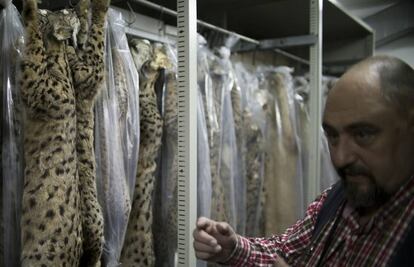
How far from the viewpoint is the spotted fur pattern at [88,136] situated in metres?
1.03

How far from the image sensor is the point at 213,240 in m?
1.00

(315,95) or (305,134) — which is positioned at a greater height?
(315,95)

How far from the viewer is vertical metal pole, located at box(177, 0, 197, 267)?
1.16m

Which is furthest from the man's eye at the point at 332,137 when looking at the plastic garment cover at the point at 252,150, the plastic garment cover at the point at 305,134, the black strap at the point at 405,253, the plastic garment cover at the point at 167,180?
the plastic garment cover at the point at 305,134

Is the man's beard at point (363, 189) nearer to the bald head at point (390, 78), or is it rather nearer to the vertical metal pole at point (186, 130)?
the bald head at point (390, 78)

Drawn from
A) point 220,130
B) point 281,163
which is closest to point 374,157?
point 220,130

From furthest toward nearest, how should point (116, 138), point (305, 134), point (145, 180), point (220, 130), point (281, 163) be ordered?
point (305, 134) < point (281, 163) < point (220, 130) < point (145, 180) < point (116, 138)

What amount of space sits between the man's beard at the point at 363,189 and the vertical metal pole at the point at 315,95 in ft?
3.28

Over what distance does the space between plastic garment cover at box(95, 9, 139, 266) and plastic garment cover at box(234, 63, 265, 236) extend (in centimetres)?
67

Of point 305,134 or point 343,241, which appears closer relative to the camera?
point 343,241

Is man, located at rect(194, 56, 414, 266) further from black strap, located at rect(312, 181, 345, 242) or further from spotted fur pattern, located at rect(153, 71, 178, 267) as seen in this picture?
spotted fur pattern, located at rect(153, 71, 178, 267)

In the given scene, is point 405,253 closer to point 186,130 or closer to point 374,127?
point 374,127

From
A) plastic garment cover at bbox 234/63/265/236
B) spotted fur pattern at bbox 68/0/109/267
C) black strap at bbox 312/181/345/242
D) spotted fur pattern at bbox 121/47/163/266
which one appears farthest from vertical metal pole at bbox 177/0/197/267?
plastic garment cover at bbox 234/63/265/236

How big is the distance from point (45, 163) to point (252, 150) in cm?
105
